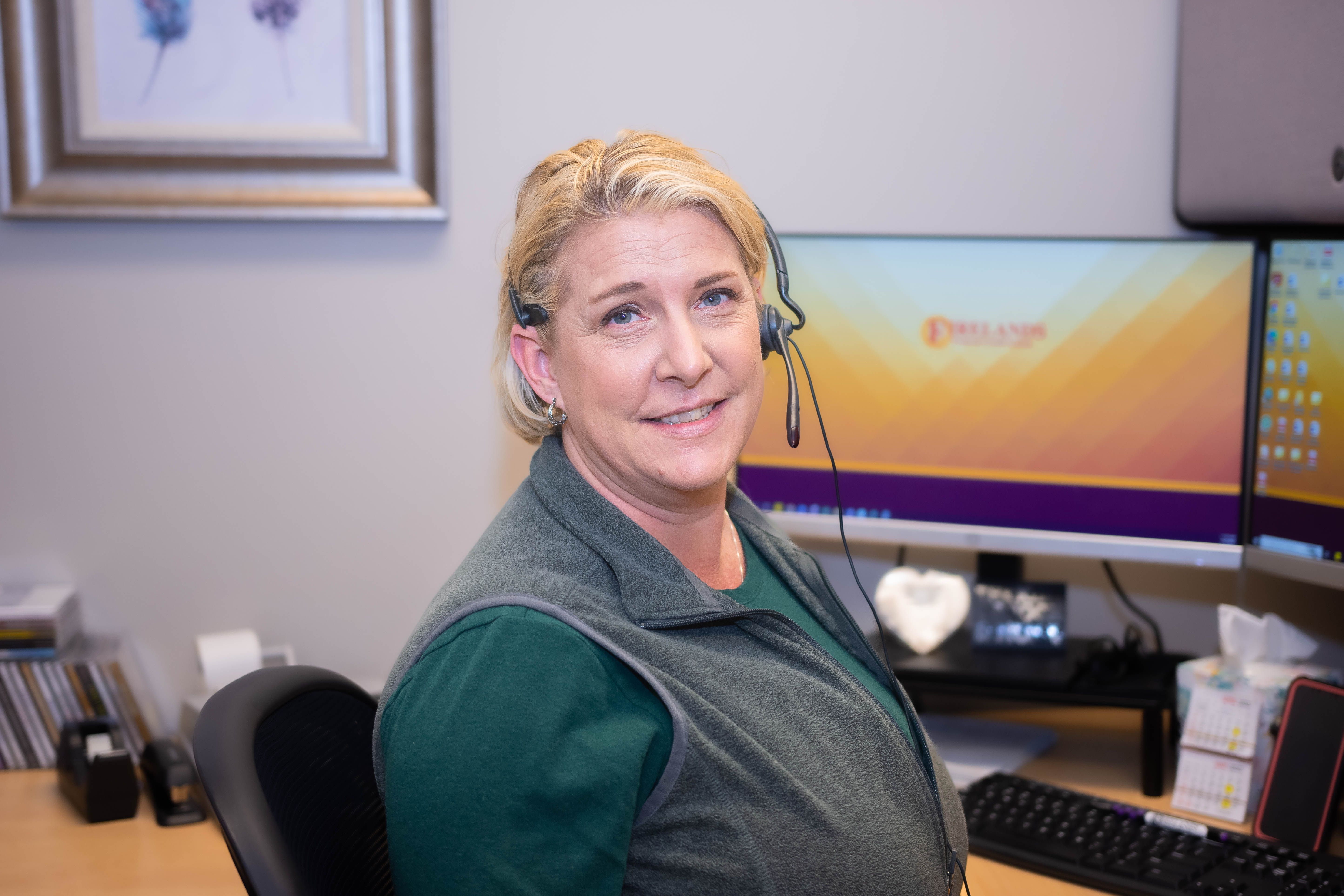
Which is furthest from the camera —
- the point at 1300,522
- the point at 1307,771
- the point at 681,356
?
the point at 1300,522

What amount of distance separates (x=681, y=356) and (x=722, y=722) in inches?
12.4

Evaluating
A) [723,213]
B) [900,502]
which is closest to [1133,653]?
[900,502]

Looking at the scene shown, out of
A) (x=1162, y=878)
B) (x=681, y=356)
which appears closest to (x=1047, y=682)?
(x=1162, y=878)

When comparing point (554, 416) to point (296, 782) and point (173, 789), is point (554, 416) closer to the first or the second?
point (296, 782)

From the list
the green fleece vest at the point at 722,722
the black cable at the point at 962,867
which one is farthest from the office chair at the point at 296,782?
the black cable at the point at 962,867

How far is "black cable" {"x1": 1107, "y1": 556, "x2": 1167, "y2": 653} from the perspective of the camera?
64.1 inches

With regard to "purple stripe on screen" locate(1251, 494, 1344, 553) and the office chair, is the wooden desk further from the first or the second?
"purple stripe on screen" locate(1251, 494, 1344, 553)

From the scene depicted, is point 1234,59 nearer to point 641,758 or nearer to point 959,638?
point 959,638

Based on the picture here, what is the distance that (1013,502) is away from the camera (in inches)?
58.4

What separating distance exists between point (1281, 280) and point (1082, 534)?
41 centimetres

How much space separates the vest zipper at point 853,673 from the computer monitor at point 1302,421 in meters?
0.62

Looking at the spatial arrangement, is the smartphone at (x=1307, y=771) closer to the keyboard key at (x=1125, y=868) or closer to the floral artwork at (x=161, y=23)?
the keyboard key at (x=1125, y=868)

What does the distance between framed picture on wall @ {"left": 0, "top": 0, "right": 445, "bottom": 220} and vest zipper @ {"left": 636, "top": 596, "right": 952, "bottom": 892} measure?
0.95 m

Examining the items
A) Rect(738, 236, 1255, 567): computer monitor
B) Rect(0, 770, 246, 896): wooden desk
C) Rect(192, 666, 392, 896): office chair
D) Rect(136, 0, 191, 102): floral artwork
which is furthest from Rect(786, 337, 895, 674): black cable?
Rect(136, 0, 191, 102): floral artwork
